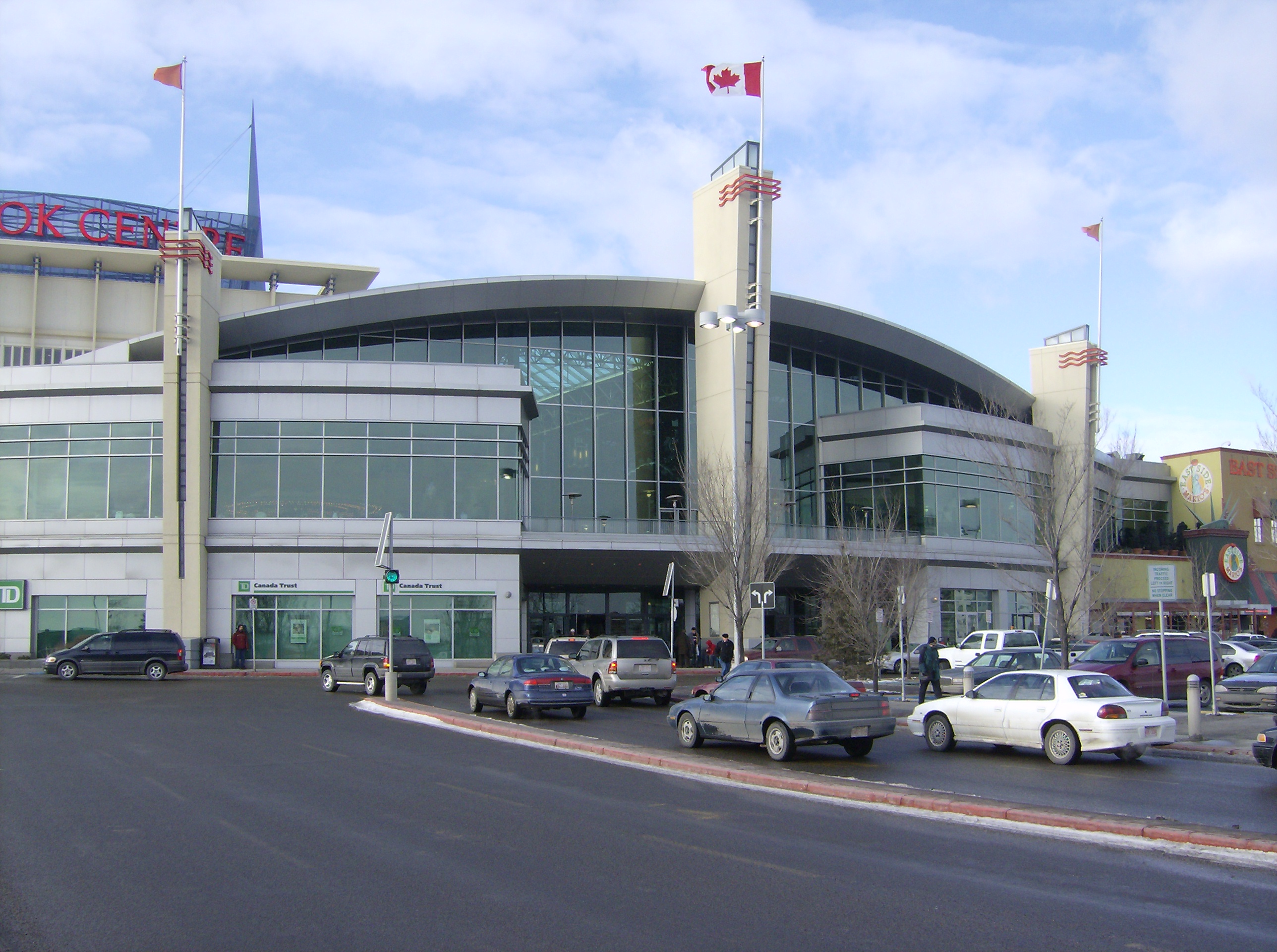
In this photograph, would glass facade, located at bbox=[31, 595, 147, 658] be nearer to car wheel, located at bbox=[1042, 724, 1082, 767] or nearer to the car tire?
the car tire

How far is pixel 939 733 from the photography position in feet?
55.8

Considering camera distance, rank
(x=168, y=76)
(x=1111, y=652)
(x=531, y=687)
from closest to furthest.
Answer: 1. (x=531, y=687)
2. (x=1111, y=652)
3. (x=168, y=76)

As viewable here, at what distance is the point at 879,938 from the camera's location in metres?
6.60

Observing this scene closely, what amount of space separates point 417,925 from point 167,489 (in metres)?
37.9

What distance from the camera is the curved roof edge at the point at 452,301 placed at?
45.8m

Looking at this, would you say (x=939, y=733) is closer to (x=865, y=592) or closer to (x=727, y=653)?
(x=727, y=653)

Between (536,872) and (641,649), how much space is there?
1800 cm

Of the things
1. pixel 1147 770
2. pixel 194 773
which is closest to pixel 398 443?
pixel 194 773

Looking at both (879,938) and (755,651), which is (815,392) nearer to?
(755,651)

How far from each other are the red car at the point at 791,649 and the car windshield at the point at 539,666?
1288cm

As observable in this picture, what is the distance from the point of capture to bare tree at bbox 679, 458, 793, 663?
34188mm

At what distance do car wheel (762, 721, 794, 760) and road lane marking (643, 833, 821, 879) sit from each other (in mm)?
5876

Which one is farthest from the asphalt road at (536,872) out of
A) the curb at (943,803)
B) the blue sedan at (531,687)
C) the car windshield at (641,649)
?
the car windshield at (641,649)

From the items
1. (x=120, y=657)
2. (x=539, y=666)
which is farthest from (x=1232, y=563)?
(x=120, y=657)
